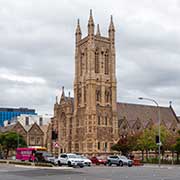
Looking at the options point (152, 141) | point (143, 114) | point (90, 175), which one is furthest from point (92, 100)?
point (90, 175)

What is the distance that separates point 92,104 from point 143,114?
29.2 m

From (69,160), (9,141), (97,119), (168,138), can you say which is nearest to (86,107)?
(97,119)

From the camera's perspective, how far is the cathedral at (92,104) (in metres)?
108

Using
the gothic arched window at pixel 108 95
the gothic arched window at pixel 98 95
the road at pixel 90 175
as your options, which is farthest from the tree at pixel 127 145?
the road at pixel 90 175

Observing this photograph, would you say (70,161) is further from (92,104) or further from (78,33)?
(78,33)

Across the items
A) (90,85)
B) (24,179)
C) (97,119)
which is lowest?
(24,179)

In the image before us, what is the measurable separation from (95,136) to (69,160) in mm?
Answer: 57108

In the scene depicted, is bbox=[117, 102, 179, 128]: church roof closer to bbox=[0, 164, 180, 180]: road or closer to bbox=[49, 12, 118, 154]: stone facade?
bbox=[49, 12, 118, 154]: stone facade

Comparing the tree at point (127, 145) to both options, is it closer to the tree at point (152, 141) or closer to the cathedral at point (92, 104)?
the tree at point (152, 141)

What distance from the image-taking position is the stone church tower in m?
108

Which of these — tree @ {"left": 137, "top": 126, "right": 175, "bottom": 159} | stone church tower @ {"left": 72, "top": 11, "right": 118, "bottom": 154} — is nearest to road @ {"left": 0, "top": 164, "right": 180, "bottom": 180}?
tree @ {"left": 137, "top": 126, "right": 175, "bottom": 159}

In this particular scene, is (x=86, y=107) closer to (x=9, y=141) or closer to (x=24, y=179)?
(x=9, y=141)

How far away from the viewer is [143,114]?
132 meters

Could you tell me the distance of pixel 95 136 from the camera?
350ft
